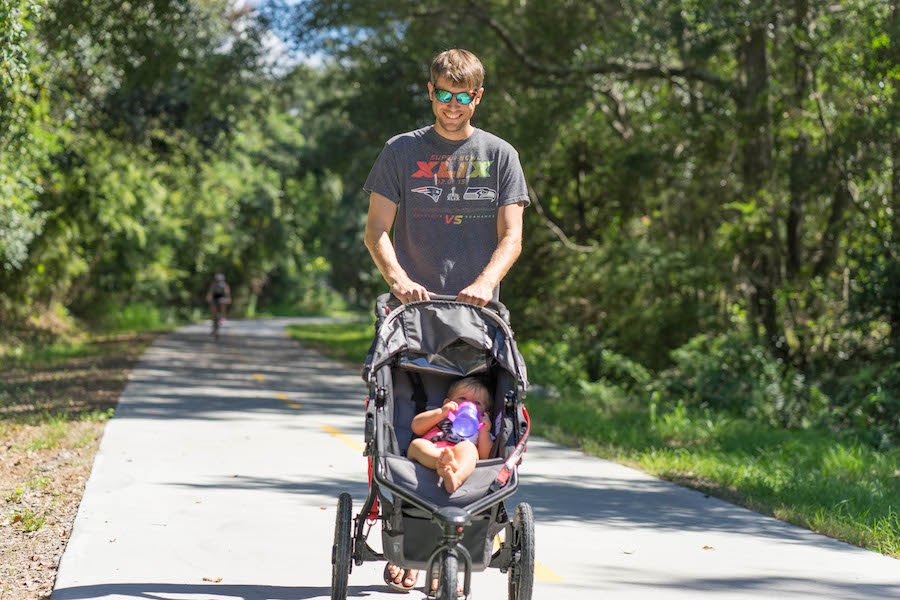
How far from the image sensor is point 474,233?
5.31 m

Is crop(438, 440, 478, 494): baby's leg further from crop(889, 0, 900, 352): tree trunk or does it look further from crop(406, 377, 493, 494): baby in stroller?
crop(889, 0, 900, 352): tree trunk

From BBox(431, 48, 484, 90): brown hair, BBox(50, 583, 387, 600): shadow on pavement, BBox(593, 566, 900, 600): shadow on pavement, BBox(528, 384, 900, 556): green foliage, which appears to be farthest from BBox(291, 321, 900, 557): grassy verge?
BBox(431, 48, 484, 90): brown hair

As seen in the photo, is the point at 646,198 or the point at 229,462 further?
the point at 646,198

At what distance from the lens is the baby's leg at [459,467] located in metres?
4.75

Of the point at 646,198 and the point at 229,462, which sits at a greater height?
the point at 646,198

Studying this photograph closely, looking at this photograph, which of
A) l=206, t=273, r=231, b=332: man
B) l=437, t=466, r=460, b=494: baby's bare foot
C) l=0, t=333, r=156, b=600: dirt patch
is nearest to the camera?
l=437, t=466, r=460, b=494: baby's bare foot

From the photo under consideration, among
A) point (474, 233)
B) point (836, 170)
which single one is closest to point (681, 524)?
point (474, 233)

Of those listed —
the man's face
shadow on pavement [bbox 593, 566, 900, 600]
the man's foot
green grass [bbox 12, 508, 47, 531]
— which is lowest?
green grass [bbox 12, 508, 47, 531]

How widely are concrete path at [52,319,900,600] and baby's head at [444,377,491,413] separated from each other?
47.7 inches

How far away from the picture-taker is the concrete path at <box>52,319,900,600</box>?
5820 mm

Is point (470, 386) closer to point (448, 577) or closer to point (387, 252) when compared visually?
point (387, 252)

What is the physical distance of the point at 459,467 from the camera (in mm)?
4781

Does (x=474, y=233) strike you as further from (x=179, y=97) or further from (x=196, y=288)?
(x=196, y=288)

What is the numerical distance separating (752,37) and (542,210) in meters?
7.50
